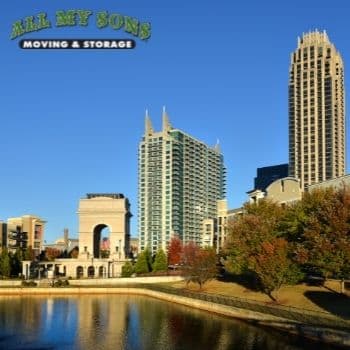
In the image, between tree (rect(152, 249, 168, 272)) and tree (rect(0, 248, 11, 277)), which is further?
tree (rect(152, 249, 168, 272))

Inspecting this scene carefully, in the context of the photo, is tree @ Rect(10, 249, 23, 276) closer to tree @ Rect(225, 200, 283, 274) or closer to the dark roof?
the dark roof

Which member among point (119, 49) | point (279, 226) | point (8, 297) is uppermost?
point (119, 49)

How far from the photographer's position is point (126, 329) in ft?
206

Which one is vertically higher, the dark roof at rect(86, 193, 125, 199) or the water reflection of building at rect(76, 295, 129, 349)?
the dark roof at rect(86, 193, 125, 199)

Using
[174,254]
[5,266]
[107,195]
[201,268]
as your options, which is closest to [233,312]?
[201,268]

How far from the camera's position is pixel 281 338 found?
2162 inches

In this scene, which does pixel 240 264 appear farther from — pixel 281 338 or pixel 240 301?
pixel 281 338

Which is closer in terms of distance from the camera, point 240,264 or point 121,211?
point 240,264

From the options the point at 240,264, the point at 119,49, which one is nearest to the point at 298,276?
the point at 240,264

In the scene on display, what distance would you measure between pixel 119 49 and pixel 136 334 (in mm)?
28316

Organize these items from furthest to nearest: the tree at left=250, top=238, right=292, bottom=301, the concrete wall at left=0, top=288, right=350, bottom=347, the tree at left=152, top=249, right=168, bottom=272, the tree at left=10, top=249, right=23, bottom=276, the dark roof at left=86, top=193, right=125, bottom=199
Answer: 1. the dark roof at left=86, top=193, right=125, bottom=199
2. the tree at left=10, top=249, right=23, bottom=276
3. the tree at left=152, top=249, right=168, bottom=272
4. the tree at left=250, top=238, right=292, bottom=301
5. the concrete wall at left=0, top=288, right=350, bottom=347

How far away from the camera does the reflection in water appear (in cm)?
5322

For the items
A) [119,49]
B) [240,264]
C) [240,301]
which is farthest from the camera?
[240,264]

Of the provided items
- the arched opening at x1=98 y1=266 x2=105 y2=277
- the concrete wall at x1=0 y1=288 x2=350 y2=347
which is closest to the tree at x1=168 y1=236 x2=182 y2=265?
the arched opening at x1=98 y1=266 x2=105 y2=277
